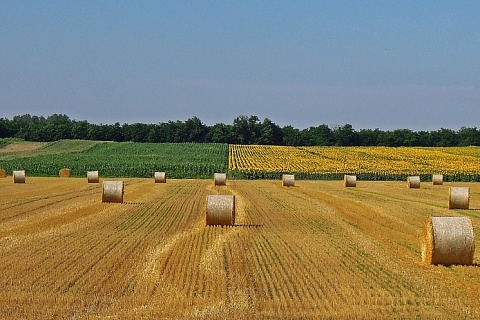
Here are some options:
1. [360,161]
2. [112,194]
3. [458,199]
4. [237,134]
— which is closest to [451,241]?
[458,199]

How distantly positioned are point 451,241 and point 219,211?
29.9 ft

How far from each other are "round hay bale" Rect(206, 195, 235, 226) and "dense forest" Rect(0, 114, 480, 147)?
11335 centimetres

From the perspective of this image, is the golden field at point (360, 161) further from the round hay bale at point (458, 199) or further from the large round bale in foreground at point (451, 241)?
the large round bale in foreground at point (451, 241)

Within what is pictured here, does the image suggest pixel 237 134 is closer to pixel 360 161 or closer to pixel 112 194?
pixel 360 161

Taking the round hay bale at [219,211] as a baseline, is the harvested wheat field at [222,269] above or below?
below

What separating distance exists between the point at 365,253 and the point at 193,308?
7502mm

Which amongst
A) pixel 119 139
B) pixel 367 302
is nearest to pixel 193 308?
pixel 367 302

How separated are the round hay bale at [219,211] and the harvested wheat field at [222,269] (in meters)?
0.41

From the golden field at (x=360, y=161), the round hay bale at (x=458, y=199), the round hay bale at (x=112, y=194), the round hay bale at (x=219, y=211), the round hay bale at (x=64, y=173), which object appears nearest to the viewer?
the round hay bale at (x=219, y=211)

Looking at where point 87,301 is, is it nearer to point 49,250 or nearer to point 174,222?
point 49,250

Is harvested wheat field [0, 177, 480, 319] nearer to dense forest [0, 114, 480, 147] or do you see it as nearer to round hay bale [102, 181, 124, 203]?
round hay bale [102, 181, 124, 203]

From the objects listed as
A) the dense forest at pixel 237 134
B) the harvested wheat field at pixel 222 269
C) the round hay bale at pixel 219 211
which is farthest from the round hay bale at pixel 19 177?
the dense forest at pixel 237 134

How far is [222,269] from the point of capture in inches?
612

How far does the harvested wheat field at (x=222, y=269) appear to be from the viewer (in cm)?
1199
